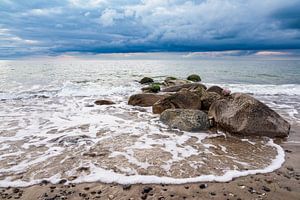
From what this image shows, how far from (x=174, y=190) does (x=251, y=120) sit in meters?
4.56

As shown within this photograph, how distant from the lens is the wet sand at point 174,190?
411 centimetres

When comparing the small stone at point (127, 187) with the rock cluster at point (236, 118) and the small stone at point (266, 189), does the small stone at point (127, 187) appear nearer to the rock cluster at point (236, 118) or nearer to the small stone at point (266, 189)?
the small stone at point (266, 189)

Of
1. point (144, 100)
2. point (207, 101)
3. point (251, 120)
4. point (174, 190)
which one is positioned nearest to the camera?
point (174, 190)

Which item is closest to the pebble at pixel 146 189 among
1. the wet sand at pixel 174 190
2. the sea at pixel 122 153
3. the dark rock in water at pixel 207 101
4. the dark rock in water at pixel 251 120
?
the wet sand at pixel 174 190

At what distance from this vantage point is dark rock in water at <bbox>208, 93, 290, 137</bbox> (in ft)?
25.1

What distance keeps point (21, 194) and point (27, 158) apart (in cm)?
173

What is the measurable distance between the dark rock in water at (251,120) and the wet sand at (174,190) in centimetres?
299

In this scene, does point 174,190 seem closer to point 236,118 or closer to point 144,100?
point 236,118

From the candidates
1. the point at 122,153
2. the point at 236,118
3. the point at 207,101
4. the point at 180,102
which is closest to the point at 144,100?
the point at 180,102

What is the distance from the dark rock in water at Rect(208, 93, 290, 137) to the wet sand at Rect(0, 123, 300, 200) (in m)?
2.99

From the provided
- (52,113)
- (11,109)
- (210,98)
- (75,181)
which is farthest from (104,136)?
(11,109)

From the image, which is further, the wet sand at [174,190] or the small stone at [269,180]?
the small stone at [269,180]

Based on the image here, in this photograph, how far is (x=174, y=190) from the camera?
14.2 feet

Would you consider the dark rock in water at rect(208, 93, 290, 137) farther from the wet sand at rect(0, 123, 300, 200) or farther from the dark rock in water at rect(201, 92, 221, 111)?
the wet sand at rect(0, 123, 300, 200)
